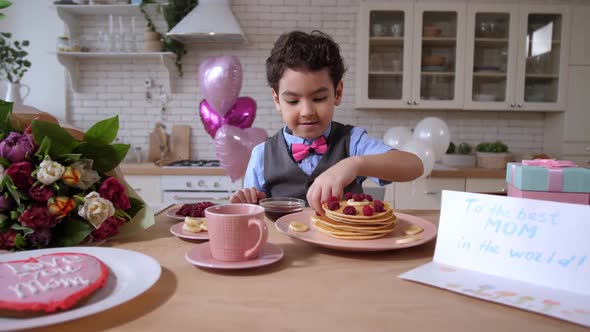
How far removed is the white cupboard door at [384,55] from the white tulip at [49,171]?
8.88 ft

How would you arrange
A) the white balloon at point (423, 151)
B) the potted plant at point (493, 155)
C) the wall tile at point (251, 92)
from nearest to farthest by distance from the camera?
the white balloon at point (423, 151) < the potted plant at point (493, 155) < the wall tile at point (251, 92)

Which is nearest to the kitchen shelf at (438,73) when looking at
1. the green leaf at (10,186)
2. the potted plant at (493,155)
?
the potted plant at (493,155)

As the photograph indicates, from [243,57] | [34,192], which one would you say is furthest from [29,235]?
[243,57]

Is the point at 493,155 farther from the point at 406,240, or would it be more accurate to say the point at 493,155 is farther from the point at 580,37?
the point at 406,240

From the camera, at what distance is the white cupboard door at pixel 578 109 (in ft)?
10.2

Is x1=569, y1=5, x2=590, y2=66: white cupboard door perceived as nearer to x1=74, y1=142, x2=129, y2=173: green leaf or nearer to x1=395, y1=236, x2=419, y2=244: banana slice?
x1=395, y1=236, x2=419, y2=244: banana slice

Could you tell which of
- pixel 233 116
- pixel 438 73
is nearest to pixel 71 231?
pixel 233 116

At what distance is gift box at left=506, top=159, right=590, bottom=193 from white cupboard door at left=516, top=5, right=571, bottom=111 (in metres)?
2.86

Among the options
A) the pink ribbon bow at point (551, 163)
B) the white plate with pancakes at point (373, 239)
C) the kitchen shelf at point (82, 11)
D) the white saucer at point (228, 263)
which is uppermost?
the kitchen shelf at point (82, 11)

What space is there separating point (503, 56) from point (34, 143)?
337cm

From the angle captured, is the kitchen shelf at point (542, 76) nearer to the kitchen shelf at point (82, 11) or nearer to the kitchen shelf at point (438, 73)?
the kitchen shelf at point (438, 73)

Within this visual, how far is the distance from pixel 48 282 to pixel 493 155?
10.6 ft

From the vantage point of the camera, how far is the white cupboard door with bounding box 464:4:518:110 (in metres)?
3.10

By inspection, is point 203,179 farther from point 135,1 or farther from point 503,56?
point 503,56
